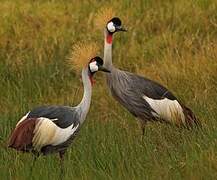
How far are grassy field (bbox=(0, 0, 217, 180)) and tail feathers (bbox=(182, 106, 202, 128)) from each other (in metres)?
0.07

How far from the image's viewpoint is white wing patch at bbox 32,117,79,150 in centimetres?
619

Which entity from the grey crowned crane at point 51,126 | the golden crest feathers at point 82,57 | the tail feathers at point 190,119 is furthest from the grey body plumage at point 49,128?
the tail feathers at point 190,119

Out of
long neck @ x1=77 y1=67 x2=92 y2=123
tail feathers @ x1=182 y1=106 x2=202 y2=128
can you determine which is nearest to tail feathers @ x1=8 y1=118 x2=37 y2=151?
long neck @ x1=77 y1=67 x2=92 y2=123

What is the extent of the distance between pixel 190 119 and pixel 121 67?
3128mm

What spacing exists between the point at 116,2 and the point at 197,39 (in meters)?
1.78

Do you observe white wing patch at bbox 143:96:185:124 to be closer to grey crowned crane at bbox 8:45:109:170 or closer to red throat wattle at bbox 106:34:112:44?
red throat wattle at bbox 106:34:112:44

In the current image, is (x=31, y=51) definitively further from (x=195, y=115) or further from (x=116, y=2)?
(x=195, y=115)

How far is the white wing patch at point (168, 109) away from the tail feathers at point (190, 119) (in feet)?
0.19

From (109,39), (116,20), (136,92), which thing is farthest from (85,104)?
(116,20)

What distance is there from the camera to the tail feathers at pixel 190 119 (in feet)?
23.7

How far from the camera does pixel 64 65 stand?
10422 mm

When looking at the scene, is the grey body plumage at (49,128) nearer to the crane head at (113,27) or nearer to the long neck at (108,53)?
the long neck at (108,53)

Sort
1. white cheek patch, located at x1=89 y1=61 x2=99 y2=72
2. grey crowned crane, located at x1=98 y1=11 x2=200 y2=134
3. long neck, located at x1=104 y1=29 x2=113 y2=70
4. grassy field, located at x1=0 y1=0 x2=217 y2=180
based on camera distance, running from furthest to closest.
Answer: long neck, located at x1=104 y1=29 x2=113 y2=70, grey crowned crane, located at x1=98 y1=11 x2=200 y2=134, white cheek patch, located at x1=89 y1=61 x2=99 y2=72, grassy field, located at x1=0 y1=0 x2=217 y2=180

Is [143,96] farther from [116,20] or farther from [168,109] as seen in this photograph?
[116,20]
